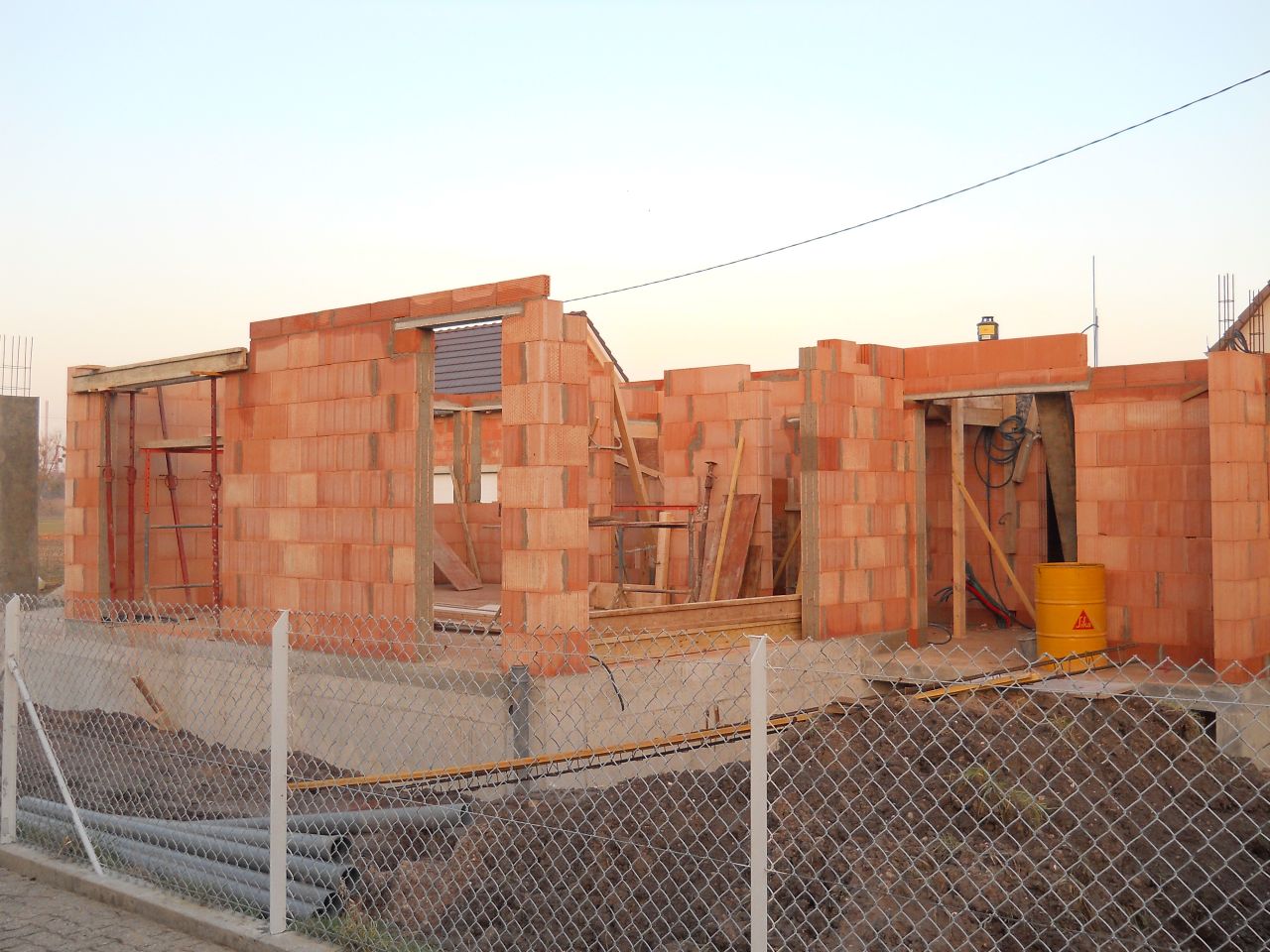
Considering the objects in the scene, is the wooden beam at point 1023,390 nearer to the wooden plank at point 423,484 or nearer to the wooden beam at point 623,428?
the wooden beam at point 623,428

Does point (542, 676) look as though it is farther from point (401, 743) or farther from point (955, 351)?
point (955, 351)

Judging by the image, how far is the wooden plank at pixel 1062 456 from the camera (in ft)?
40.6

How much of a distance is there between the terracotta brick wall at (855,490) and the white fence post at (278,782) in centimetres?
719

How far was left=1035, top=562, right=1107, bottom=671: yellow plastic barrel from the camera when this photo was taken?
11.1 metres

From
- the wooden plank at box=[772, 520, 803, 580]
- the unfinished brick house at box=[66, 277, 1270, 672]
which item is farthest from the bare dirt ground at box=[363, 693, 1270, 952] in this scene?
the wooden plank at box=[772, 520, 803, 580]

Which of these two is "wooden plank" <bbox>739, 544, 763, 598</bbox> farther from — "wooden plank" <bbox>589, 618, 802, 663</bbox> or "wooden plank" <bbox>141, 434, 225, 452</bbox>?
"wooden plank" <bbox>141, 434, 225, 452</bbox>

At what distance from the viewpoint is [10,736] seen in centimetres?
633

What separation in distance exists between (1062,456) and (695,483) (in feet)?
13.2

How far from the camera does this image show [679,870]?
6473 mm

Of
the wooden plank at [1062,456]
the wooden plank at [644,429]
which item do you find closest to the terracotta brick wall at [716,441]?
the wooden plank at [644,429]

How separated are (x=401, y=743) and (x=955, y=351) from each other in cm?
675

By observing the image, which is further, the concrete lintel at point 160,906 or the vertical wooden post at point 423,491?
the vertical wooden post at point 423,491

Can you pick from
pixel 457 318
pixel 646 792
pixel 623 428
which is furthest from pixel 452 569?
pixel 646 792

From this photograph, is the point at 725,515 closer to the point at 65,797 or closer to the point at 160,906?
the point at 65,797
